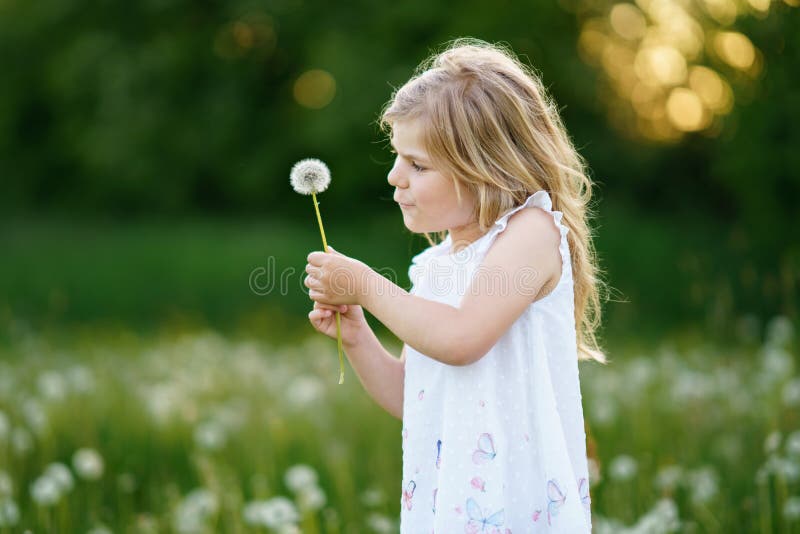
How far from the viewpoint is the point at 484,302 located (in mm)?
1819

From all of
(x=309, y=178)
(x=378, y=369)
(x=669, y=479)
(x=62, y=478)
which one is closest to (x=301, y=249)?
(x=62, y=478)

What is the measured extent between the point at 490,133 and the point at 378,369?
2.14 feet

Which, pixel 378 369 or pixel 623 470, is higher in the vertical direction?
pixel 378 369

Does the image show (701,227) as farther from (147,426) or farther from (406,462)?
(406,462)

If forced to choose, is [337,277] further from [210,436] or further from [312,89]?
[312,89]

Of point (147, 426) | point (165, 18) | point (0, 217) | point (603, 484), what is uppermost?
point (165, 18)

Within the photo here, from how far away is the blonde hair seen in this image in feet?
6.33

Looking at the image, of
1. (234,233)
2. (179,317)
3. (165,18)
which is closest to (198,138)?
(165,18)

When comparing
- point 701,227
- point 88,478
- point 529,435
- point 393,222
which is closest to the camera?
point 529,435

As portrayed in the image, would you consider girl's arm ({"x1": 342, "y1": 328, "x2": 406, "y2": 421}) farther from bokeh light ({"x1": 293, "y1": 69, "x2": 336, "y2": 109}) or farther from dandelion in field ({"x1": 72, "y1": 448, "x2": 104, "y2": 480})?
bokeh light ({"x1": 293, "y1": 69, "x2": 336, "y2": 109})

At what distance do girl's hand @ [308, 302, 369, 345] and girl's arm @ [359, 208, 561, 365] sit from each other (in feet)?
0.56

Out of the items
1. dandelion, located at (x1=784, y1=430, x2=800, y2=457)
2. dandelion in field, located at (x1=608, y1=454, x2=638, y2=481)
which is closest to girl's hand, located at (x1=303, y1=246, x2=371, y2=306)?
dandelion in field, located at (x1=608, y1=454, x2=638, y2=481)

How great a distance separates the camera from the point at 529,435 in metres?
1.89

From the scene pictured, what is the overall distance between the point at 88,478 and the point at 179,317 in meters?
6.99
